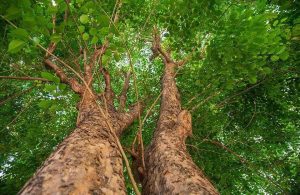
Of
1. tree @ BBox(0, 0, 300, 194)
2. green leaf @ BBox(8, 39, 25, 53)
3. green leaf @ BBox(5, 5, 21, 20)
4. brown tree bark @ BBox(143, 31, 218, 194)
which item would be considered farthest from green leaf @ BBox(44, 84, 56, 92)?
brown tree bark @ BBox(143, 31, 218, 194)

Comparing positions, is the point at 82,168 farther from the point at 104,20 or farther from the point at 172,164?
the point at 104,20

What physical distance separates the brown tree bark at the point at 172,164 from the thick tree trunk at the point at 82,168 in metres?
0.37

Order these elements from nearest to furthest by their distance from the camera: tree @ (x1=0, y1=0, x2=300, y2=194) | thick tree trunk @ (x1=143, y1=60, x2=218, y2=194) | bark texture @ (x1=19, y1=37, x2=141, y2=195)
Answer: bark texture @ (x1=19, y1=37, x2=141, y2=195) → tree @ (x1=0, y1=0, x2=300, y2=194) → thick tree trunk @ (x1=143, y1=60, x2=218, y2=194)

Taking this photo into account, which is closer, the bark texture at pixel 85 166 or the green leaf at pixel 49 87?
the bark texture at pixel 85 166

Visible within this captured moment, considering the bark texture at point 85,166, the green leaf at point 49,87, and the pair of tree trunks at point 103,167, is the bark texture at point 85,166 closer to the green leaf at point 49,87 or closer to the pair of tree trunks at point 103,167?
the pair of tree trunks at point 103,167

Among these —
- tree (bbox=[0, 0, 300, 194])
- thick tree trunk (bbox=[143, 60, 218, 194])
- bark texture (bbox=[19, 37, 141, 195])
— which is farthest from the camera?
thick tree trunk (bbox=[143, 60, 218, 194])

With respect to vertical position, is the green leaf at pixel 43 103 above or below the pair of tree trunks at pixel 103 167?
above

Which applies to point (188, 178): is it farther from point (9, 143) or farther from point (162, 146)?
point (9, 143)

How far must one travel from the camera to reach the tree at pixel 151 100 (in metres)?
1.54

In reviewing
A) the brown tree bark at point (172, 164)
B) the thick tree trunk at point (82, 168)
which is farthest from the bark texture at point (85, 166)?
the brown tree bark at point (172, 164)

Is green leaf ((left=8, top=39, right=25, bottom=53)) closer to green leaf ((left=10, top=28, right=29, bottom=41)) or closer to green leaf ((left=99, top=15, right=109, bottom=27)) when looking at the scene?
green leaf ((left=10, top=28, right=29, bottom=41))

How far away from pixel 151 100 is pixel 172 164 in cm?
495

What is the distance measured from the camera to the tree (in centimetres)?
154

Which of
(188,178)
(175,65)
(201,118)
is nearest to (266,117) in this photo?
(201,118)
